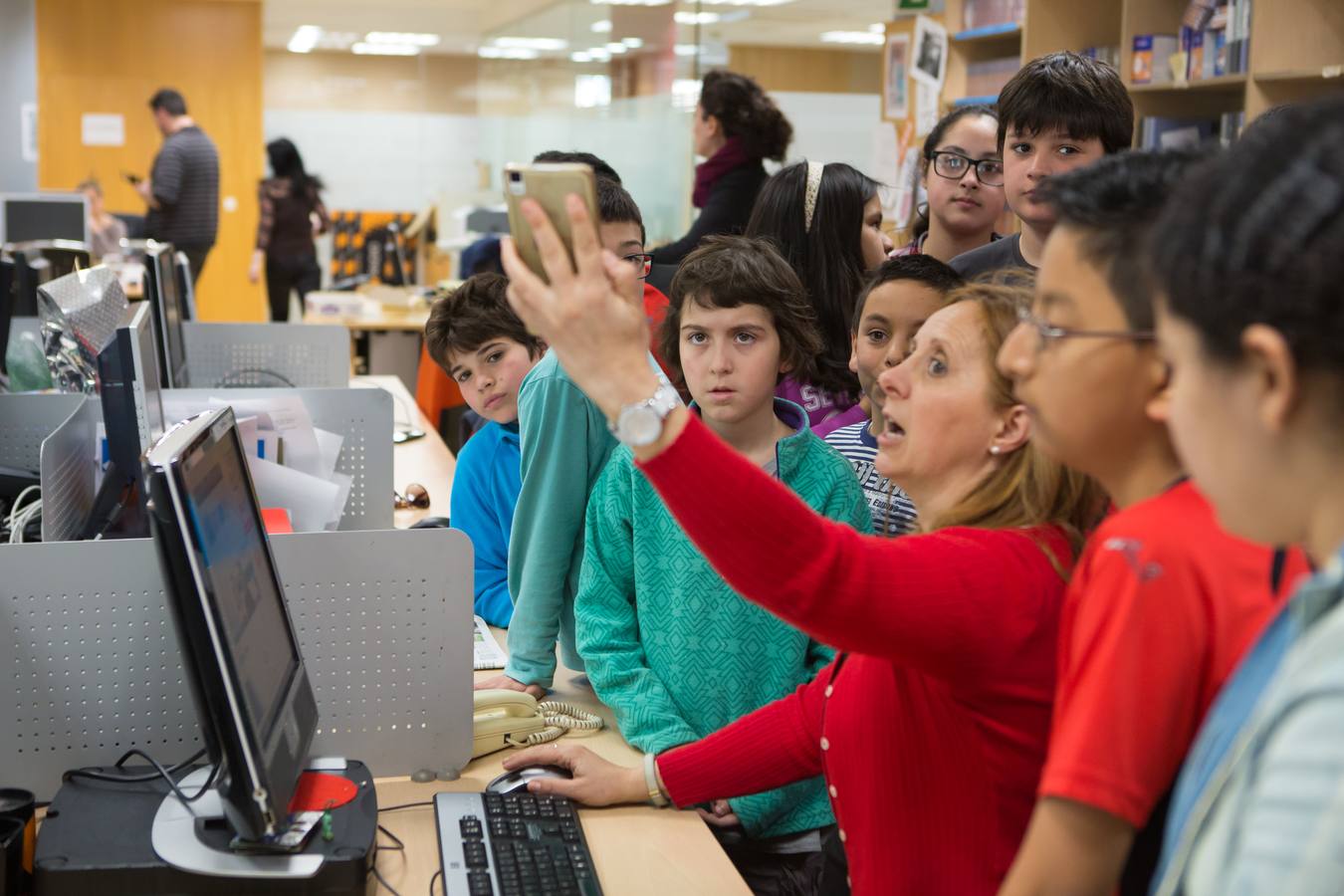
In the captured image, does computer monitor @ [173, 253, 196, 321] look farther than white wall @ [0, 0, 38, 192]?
No

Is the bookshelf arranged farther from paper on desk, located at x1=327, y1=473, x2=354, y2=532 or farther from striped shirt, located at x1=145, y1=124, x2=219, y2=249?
striped shirt, located at x1=145, y1=124, x2=219, y2=249

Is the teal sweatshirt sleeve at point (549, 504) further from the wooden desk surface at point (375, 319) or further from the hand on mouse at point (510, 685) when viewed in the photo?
the wooden desk surface at point (375, 319)

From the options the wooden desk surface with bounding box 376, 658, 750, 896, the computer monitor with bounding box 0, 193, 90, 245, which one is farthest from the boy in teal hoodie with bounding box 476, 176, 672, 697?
the computer monitor with bounding box 0, 193, 90, 245

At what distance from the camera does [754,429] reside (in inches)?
75.2

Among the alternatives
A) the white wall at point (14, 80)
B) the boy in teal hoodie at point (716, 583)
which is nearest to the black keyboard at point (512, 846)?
the boy in teal hoodie at point (716, 583)

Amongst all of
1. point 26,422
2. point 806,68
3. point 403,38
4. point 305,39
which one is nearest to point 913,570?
point 26,422

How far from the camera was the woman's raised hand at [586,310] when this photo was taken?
39.6 inches

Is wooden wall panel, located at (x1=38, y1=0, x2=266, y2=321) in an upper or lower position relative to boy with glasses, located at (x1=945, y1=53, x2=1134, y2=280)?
upper

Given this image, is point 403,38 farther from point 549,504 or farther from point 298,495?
point 549,504

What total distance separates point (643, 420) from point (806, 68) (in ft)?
21.6

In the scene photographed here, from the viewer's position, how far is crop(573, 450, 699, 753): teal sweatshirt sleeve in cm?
175

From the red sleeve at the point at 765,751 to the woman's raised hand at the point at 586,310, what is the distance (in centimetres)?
50

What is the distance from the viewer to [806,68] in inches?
284

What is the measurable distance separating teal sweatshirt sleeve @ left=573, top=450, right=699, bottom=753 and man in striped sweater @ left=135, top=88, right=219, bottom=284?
761cm
